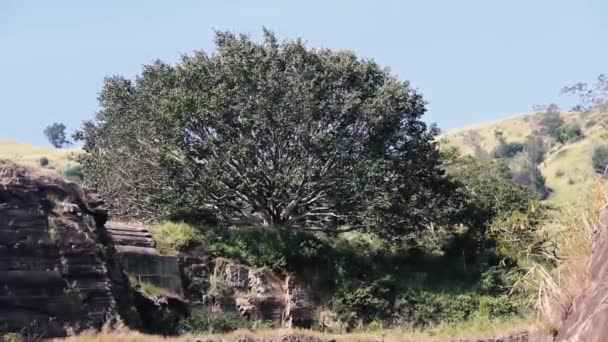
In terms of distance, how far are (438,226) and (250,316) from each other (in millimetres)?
10852

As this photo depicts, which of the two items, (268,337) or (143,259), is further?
(143,259)

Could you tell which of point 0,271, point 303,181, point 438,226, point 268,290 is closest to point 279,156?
point 303,181

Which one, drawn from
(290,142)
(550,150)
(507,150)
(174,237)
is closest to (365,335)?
(174,237)

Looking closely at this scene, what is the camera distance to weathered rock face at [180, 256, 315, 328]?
26906 millimetres

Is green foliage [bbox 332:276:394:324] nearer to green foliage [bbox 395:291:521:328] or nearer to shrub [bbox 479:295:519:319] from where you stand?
green foliage [bbox 395:291:521:328]

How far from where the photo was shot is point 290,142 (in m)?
31.3

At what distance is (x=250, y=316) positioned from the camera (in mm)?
27094

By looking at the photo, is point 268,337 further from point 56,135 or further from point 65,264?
point 56,135

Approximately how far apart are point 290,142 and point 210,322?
881 centimetres

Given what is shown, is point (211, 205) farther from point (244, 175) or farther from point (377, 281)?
point (377, 281)

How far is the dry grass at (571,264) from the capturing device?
8.20 feet

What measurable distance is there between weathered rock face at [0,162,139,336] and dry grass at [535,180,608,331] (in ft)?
55.3

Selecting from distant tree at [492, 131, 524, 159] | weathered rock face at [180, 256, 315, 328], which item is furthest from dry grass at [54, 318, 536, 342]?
distant tree at [492, 131, 524, 159]

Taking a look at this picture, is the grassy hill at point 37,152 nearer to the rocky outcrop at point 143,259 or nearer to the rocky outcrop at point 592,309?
the rocky outcrop at point 143,259
